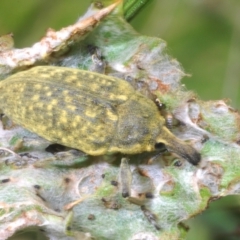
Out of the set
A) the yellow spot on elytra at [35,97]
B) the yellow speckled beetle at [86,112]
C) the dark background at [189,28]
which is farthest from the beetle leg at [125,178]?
the dark background at [189,28]

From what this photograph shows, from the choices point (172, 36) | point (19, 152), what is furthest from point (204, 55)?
point (19, 152)

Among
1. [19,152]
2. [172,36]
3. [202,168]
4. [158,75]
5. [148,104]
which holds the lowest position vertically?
[19,152]

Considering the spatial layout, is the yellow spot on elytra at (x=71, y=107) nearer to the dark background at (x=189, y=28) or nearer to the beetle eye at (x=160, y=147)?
the beetle eye at (x=160, y=147)

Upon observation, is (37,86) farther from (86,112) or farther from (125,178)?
(125,178)

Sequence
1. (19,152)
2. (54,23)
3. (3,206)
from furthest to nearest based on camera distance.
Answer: (54,23) < (19,152) < (3,206)

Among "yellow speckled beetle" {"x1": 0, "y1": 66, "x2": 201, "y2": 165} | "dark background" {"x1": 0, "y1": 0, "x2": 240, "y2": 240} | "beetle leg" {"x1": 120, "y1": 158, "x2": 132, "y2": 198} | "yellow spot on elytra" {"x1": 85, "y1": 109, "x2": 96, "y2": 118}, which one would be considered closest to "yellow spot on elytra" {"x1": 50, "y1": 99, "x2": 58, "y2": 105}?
"yellow speckled beetle" {"x1": 0, "y1": 66, "x2": 201, "y2": 165}

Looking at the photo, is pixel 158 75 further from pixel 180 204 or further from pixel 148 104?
pixel 180 204
